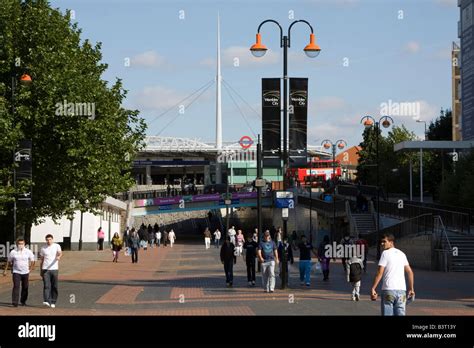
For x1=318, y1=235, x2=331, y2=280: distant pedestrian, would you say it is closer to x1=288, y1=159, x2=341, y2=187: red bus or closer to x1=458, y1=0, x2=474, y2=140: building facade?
x1=458, y1=0, x2=474, y2=140: building facade

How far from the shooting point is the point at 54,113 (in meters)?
34.7

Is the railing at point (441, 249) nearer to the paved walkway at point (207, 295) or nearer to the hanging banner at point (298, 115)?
the paved walkway at point (207, 295)

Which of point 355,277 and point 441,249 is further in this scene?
point 441,249

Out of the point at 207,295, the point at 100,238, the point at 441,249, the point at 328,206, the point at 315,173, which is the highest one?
the point at 315,173

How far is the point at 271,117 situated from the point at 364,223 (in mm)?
33037

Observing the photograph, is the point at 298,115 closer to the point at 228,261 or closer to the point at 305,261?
the point at 305,261

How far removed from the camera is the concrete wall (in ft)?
125

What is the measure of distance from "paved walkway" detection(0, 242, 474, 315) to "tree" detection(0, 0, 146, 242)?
3.50 meters

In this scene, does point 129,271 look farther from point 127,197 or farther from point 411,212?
point 127,197

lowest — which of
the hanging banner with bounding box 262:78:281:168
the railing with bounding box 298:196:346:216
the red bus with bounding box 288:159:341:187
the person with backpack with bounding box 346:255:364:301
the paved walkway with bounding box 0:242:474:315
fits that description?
the paved walkway with bounding box 0:242:474:315

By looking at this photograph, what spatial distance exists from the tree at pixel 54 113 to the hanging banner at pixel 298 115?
11243mm

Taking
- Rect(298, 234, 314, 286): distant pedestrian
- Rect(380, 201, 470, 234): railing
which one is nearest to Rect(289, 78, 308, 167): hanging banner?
Rect(298, 234, 314, 286): distant pedestrian

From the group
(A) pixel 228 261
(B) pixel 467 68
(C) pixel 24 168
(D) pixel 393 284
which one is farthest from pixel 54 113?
(B) pixel 467 68

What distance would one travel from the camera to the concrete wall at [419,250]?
37969 mm
